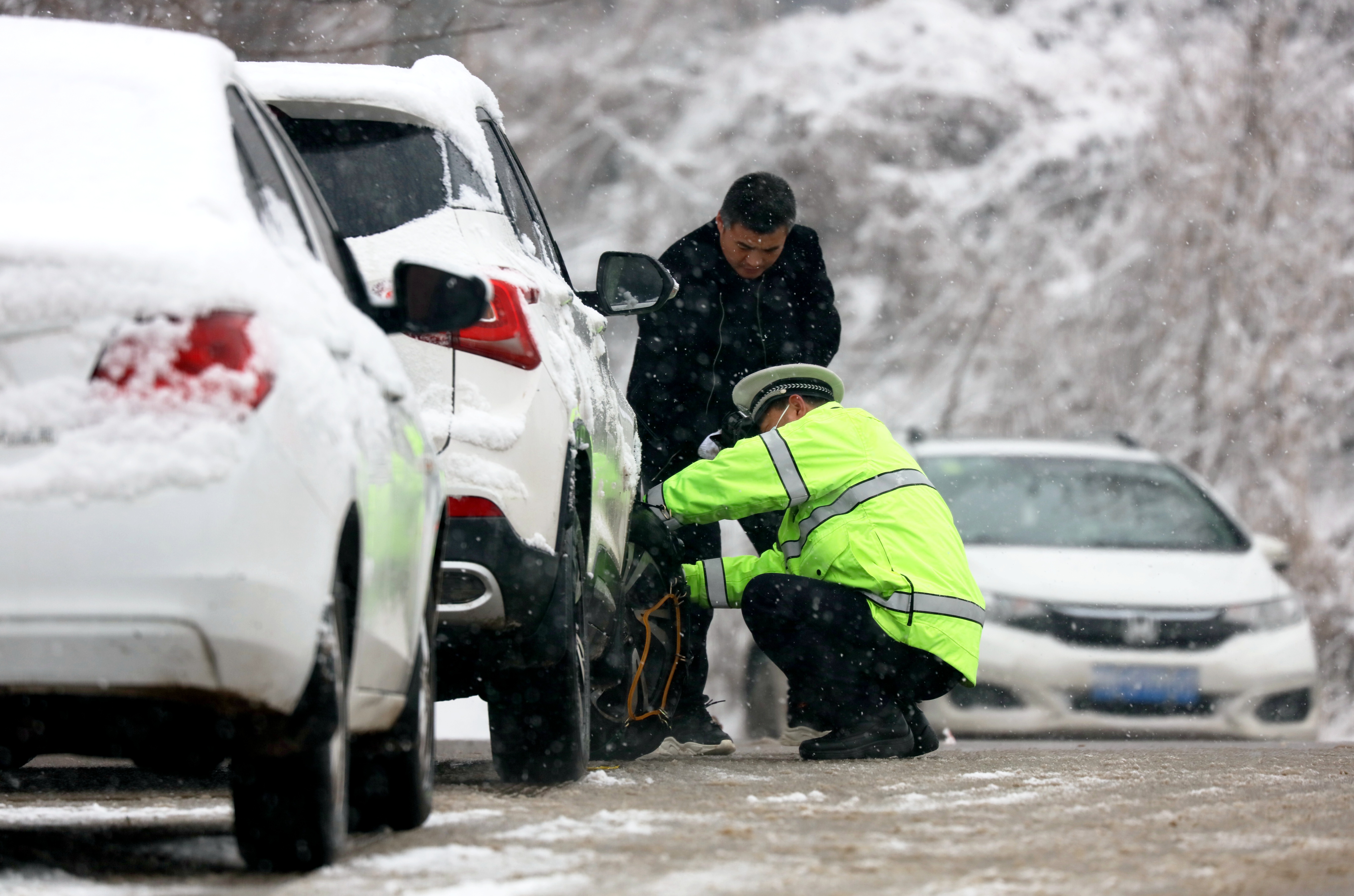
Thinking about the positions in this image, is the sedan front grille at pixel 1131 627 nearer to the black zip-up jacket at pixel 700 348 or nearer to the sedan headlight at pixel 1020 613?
the sedan headlight at pixel 1020 613

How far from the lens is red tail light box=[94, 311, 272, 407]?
329cm

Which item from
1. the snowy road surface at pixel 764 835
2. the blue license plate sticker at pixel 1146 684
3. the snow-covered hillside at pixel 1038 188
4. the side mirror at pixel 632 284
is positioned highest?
the snow-covered hillside at pixel 1038 188

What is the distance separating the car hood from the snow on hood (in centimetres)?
607

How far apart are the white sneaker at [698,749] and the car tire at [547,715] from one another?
167 cm

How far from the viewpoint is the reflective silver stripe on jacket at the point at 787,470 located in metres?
6.78

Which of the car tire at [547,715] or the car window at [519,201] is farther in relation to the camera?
the car window at [519,201]

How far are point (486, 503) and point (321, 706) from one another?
1.35 m

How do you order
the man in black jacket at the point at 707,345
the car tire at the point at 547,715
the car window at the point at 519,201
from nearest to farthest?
the car tire at the point at 547,715, the car window at the point at 519,201, the man in black jacket at the point at 707,345

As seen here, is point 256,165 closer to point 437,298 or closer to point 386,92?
point 437,298

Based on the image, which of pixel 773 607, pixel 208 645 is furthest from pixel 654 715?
pixel 208 645

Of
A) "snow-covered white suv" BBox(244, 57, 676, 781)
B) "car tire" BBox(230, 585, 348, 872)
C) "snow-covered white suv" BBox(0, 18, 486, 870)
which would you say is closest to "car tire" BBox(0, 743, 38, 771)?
"snow-covered white suv" BBox(0, 18, 486, 870)

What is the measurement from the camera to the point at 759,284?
315 inches

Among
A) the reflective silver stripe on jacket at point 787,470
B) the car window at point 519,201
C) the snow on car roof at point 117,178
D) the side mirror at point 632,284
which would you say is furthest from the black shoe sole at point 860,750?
the snow on car roof at point 117,178

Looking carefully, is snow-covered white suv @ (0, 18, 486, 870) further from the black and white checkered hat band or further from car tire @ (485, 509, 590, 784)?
the black and white checkered hat band
